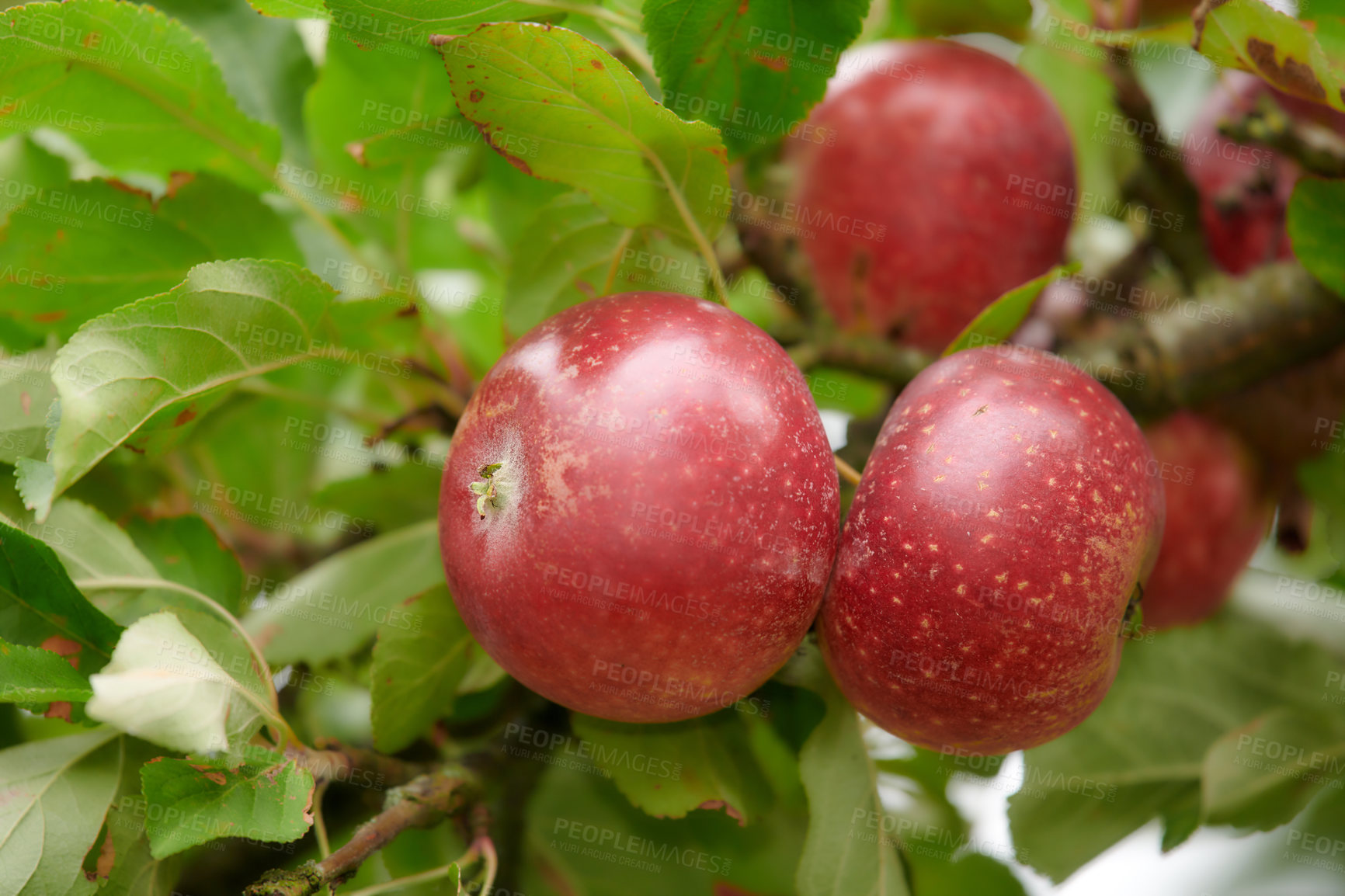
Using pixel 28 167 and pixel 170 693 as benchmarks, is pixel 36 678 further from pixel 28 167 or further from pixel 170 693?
pixel 28 167

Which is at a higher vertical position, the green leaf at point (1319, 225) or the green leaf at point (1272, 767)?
the green leaf at point (1319, 225)

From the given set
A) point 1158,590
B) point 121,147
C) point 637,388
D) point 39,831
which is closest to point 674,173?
point 637,388

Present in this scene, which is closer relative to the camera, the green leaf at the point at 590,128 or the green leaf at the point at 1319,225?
the green leaf at the point at 590,128

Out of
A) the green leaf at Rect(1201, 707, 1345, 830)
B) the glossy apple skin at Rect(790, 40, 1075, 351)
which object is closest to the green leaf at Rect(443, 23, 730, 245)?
the glossy apple skin at Rect(790, 40, 1075, 351)

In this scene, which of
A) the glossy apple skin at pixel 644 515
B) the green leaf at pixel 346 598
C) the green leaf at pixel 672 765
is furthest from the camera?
the green leaf at pixel 346 598

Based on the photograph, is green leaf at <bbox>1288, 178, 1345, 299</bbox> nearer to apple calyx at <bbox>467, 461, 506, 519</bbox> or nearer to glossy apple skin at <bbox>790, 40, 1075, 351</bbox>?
glossy apple skin at <bbox>790, 40, 1075, 351</bbox>

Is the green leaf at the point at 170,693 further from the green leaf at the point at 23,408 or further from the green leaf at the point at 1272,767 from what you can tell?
the green leaf at the point at 1272,767

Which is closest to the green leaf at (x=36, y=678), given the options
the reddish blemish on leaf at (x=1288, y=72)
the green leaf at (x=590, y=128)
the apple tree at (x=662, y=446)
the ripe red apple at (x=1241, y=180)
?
the apple tree at (x=662, y=446)

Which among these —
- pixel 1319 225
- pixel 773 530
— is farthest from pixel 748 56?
pixel 1319 225
